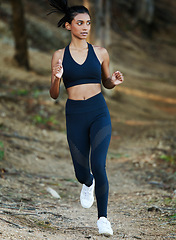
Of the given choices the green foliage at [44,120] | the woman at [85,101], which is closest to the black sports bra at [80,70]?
the woman at [85,101]

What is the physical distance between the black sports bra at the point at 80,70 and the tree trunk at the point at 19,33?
34.4 feet

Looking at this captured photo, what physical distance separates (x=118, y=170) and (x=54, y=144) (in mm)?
1930

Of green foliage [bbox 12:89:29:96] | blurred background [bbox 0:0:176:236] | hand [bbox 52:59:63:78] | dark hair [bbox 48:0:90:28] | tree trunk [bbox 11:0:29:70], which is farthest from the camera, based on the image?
tree trunk [bbox 11:0:29:70]

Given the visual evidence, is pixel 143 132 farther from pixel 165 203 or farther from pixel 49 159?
pixel 165 203

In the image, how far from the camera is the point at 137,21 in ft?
105

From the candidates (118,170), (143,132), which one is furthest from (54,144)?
(143,132)

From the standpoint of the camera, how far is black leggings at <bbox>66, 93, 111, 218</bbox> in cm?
389

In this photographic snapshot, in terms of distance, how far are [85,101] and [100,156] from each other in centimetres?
57

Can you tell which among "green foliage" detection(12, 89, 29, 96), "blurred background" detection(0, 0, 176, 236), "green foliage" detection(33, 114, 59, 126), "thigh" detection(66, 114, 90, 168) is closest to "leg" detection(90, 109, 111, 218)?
"thigh" detection(66, 114, 90, 168)

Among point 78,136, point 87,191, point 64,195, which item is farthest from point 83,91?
point 64,195

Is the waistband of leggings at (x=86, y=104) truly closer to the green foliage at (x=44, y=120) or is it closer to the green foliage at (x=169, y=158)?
the green foliage at (x=169, y=158)

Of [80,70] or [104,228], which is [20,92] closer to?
[80,70]

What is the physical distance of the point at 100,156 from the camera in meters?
3.88

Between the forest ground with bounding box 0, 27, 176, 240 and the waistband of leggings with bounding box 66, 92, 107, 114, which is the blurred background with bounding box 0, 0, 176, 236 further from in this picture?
the waistband of leggings with bounding box 66, 92, 107, 114
